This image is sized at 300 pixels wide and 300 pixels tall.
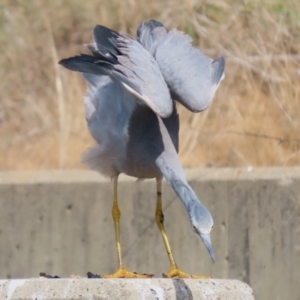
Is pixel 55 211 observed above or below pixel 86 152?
below

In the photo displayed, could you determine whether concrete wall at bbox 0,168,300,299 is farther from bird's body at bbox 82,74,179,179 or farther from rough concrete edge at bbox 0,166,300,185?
bird's body at bbox 82,74,179,179

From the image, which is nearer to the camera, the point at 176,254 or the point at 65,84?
the point at 176,254

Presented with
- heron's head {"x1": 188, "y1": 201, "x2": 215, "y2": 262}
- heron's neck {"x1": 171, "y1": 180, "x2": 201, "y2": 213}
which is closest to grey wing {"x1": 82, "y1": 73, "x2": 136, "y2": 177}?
heron's neck {"x1": 171, "y1": 180, "x2": 201, "y2": 213}

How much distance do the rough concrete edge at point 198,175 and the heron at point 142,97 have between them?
117 centimetres

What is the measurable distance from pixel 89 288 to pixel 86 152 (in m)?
2.09

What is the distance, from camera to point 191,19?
9555 millimetres

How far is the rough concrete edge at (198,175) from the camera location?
6.94 metres

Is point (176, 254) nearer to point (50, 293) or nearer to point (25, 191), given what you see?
point (25, 191)

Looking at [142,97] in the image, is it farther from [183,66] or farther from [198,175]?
[198,175]

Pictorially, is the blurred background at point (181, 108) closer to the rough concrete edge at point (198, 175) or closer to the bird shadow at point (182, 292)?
the rough concrete edge at point (198, 175)

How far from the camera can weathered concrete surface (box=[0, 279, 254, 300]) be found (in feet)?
13.0

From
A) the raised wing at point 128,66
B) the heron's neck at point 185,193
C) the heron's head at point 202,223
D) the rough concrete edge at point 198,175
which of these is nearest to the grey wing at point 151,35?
the raised wing at point 128,66

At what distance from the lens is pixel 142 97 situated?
5.06 m

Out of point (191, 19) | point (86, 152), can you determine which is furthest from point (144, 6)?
point (86, 152)
